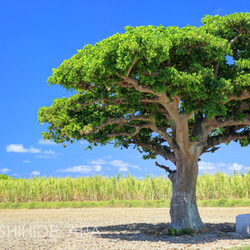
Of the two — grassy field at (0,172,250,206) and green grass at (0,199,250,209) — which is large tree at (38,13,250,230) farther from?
grassy field at (0,172,250,206)

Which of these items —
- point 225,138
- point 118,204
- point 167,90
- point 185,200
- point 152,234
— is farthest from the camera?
point 118,204

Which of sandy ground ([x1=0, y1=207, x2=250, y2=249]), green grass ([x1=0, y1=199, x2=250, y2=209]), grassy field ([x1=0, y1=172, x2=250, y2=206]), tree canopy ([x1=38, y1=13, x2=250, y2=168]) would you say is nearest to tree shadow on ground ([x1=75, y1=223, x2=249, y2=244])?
sandy ground ([x1=0, y1=207, x2=250, y2=249])

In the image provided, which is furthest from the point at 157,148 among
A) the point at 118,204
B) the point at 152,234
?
the point at 118,204

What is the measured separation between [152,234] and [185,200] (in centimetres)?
184

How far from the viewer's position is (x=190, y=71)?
10531 millimetres

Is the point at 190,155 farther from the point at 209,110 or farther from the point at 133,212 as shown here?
the point at 133,212

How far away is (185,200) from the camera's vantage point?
12359 millimetres

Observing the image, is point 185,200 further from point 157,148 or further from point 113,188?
point 113,188

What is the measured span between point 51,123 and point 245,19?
7.59 metres

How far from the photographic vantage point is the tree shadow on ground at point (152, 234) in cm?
1154

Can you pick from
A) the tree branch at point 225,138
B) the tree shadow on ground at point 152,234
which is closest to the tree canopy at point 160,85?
the tree branch at point 225,138

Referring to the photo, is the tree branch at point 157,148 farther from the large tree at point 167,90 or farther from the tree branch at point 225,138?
the tree branch at point 225,138

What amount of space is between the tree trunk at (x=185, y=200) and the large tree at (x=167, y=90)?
35 mm

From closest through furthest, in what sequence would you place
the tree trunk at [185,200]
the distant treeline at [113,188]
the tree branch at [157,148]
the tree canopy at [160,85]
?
the tree canopy at [160,85] → the tree trunk at [185,200] → the tree branch at [157,148] → the distant treeline at [113,188]
